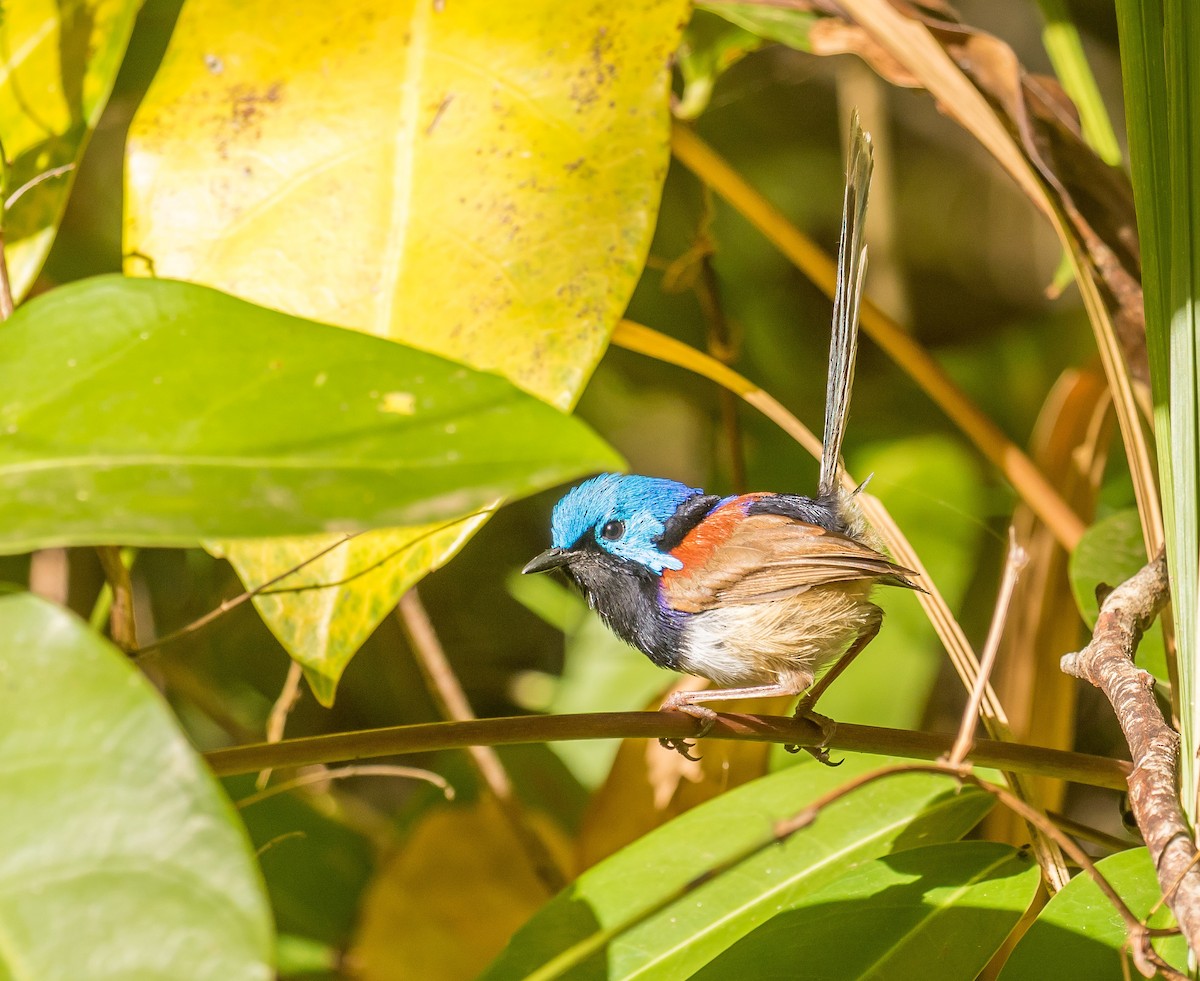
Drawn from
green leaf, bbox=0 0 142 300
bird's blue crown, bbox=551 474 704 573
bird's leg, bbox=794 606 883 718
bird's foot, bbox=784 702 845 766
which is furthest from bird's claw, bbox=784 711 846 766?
green leaf, bbox=0 0 142 300

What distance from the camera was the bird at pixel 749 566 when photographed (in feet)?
6.72

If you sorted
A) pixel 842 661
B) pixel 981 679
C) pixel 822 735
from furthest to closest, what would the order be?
pixel 842 661
pixel 822 735
pixel 981 679

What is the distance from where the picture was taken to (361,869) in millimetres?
3090

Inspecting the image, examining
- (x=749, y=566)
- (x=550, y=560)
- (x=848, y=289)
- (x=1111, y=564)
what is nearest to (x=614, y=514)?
(x=550, y=560)

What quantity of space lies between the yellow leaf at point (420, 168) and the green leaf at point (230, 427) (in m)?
0.56

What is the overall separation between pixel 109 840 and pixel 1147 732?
1085 millimetres

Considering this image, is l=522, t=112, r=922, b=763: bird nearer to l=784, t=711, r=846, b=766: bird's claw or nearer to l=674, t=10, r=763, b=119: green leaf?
l=784, t=711, r=846, b=766: bird's claw

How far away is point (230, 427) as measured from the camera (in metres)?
0.97

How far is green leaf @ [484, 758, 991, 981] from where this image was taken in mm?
1604

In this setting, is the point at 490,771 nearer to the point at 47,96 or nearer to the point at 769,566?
the point at 769,566

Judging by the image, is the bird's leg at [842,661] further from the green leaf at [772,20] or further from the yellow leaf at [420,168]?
the green leaf at [772,20]

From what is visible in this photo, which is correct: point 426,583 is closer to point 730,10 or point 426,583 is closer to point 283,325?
point 730,10

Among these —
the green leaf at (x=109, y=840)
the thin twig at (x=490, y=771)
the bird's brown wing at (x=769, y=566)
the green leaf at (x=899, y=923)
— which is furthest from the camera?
the thin twig at (x=490, y=771)

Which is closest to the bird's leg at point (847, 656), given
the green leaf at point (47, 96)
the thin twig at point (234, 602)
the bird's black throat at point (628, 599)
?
the bird's black throat at point (628, 599)
